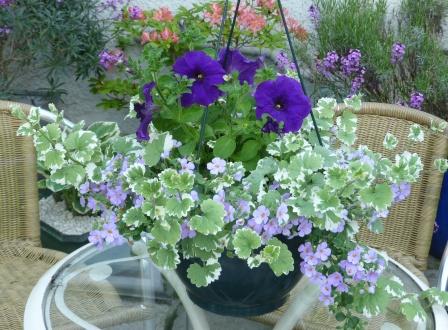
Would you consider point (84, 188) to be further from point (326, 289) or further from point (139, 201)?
point (326, 289)

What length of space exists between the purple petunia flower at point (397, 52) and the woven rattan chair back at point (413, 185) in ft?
3.43

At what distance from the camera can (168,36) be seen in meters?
3.26

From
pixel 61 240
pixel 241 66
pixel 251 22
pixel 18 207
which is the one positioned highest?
pixel 241 66

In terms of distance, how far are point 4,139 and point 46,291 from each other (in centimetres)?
76

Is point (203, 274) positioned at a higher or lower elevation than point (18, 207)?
higher

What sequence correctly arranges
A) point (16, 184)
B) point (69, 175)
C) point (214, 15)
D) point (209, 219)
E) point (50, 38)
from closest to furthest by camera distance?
point (209, 219) < point (69, 175) < point (16, 184) < point (50, 38) < point (214, 15)

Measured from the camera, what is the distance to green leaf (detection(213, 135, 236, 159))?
111 cm

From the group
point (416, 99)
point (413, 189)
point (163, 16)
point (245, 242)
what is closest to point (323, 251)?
point (245, 242)

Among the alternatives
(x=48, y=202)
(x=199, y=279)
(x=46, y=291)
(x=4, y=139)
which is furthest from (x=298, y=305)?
(x=48, y=202)

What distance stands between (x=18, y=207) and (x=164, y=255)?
1.15 metres

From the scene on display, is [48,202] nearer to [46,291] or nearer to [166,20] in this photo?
[166,20]

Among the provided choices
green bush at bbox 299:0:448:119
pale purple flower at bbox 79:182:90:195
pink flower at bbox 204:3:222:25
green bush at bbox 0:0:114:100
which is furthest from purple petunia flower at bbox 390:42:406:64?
pale purple flower at bbox 79:182:90:195

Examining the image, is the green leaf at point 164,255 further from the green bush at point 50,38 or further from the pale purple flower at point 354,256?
the green bush at point 50,38

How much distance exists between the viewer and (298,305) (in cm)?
138
